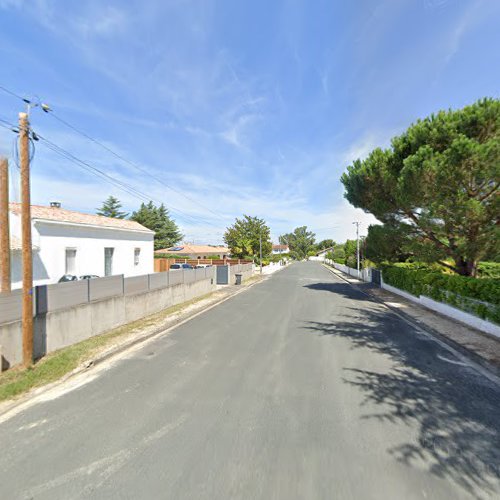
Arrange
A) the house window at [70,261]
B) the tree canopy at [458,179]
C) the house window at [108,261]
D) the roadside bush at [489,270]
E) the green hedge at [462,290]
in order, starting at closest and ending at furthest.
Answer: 1. the green hedge at [462,290]
2. the tree canopy at [458,179]
3. the house window at [70,261]
4. the house window at [108,261]
5. the roadside bush at [489,270]

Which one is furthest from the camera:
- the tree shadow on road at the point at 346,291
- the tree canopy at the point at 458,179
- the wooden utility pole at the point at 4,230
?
the tree shadow on road at the point at 346,291

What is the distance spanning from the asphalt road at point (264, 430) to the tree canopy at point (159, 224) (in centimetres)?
4933

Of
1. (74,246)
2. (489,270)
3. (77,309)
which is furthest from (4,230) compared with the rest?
A: (489,270)

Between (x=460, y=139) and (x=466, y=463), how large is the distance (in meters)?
11.5

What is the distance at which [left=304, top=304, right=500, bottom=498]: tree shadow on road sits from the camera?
9.48ft

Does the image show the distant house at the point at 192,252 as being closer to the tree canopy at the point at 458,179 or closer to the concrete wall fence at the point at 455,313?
the concrete wall fence at the point at 455,313

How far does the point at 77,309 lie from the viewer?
714 cm

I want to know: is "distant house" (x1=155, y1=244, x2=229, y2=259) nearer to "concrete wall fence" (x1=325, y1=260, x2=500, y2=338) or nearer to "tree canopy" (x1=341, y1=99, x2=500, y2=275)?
"concrete wall fence" (x1=325, y1=260, x2=500, y2=338)

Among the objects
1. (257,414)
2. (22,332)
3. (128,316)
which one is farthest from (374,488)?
(128,316)

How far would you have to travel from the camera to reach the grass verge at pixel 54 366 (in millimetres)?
4652

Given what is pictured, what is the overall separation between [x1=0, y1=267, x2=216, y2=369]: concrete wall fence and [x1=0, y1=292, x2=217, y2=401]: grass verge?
12.0 inches

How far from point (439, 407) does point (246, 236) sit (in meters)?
34.7

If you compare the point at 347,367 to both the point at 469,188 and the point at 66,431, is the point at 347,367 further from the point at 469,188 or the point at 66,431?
the point at 469,188

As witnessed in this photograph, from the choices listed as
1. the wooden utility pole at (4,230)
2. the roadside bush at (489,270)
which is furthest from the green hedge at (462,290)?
the wooden utility pole at (4,230)
